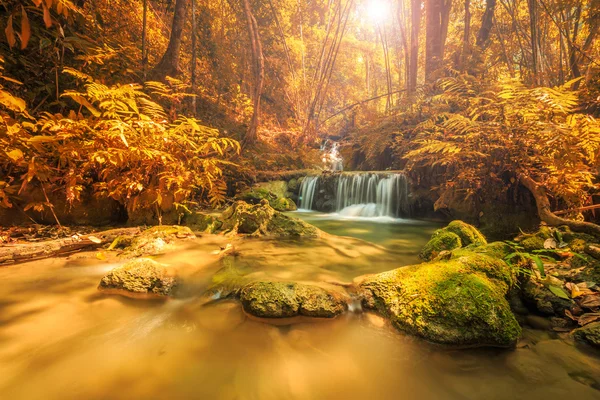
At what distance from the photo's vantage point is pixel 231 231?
4.76m

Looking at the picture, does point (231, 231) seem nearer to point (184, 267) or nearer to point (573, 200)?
point (184, 267)

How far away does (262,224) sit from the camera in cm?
488

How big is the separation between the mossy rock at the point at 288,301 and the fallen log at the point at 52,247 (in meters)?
2.61

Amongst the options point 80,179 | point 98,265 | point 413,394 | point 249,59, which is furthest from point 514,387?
point 249,59

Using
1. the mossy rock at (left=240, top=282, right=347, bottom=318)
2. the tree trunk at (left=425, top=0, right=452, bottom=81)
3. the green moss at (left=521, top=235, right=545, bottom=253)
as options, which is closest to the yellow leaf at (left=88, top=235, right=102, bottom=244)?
the mossy rock at (left=240, top=282, right=347, bottom=318)

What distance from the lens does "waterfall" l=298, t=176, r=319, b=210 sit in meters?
10.4

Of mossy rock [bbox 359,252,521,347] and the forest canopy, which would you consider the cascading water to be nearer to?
the forest canopy

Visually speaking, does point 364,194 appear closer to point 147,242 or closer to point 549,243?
point 549,243

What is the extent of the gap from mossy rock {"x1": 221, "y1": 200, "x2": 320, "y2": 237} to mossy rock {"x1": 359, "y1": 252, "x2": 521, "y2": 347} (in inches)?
99.3

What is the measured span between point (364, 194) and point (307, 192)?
2.34 metres

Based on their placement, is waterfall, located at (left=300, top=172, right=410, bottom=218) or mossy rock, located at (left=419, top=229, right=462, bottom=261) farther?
waterfall, located at (left=300, top=172, right=410, bottom=218)

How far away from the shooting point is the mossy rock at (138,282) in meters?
2.44

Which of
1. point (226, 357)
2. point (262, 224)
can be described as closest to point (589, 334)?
point (226, 357)

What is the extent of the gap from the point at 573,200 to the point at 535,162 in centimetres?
83
